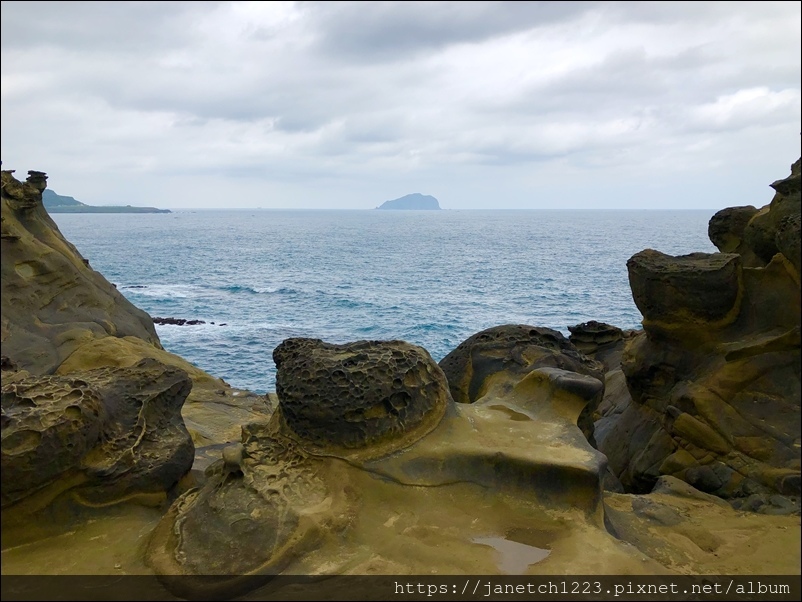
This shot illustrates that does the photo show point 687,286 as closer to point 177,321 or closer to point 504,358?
point 504,358

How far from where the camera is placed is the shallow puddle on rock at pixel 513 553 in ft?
11.3

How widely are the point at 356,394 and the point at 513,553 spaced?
4.51 feet

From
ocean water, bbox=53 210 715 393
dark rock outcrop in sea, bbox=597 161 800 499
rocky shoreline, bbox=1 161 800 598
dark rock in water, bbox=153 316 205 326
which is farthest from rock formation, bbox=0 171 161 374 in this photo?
dark rock in water, bbox=153 316 205 326

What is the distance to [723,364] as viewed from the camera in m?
5.45

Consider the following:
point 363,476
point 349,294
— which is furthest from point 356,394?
point 349,294

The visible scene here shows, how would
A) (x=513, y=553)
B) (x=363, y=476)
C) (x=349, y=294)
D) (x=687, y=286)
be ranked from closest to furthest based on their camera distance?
1. (x=513, y=553)
2. (x=363, y=476)
3. (x=687, y=286)
4. (x=349, y=294)

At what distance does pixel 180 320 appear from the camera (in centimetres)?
2353

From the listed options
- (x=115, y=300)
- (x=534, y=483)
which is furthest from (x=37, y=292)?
(x=534, y=483)

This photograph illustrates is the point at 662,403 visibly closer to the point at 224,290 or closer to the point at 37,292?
the point at 37,292

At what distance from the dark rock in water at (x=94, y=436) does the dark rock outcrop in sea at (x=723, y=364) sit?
416 centimetres

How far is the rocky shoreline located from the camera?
12.1 feet

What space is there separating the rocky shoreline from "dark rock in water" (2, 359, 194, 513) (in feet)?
0.04

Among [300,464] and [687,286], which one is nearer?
[300,464]

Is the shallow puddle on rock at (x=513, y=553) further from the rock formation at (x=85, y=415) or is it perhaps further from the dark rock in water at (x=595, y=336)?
the dark rock in water at (x=595, y=336)
